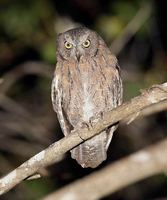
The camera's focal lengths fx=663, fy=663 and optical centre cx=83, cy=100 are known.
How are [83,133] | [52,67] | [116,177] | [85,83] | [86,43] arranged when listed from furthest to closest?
1. [52,67]
2. [86,43]
3. [85,83]
4. [116,177]
5. [83,133]

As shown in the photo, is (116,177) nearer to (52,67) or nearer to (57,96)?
(57,96)

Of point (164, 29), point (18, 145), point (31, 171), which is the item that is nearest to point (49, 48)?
point (18, 145)

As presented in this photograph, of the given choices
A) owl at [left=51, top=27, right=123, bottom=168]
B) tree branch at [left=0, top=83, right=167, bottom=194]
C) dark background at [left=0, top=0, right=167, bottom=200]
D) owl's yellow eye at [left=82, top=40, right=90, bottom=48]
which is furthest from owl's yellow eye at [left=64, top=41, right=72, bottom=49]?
dark background at [left=0, top=0, right=167, bottom=200]

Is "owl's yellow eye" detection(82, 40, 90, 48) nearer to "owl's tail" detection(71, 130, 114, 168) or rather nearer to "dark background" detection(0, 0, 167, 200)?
"owl's tail" detection(71, 130, 114, 168)

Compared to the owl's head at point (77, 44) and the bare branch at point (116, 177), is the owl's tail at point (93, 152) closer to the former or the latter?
the bare branch at point (116, 177)

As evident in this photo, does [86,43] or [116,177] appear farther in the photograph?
[86,43]

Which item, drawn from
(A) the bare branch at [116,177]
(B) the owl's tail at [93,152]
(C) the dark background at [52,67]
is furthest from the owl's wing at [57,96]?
(C) the dark background at [52,67]

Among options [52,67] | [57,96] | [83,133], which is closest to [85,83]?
[57,96]
